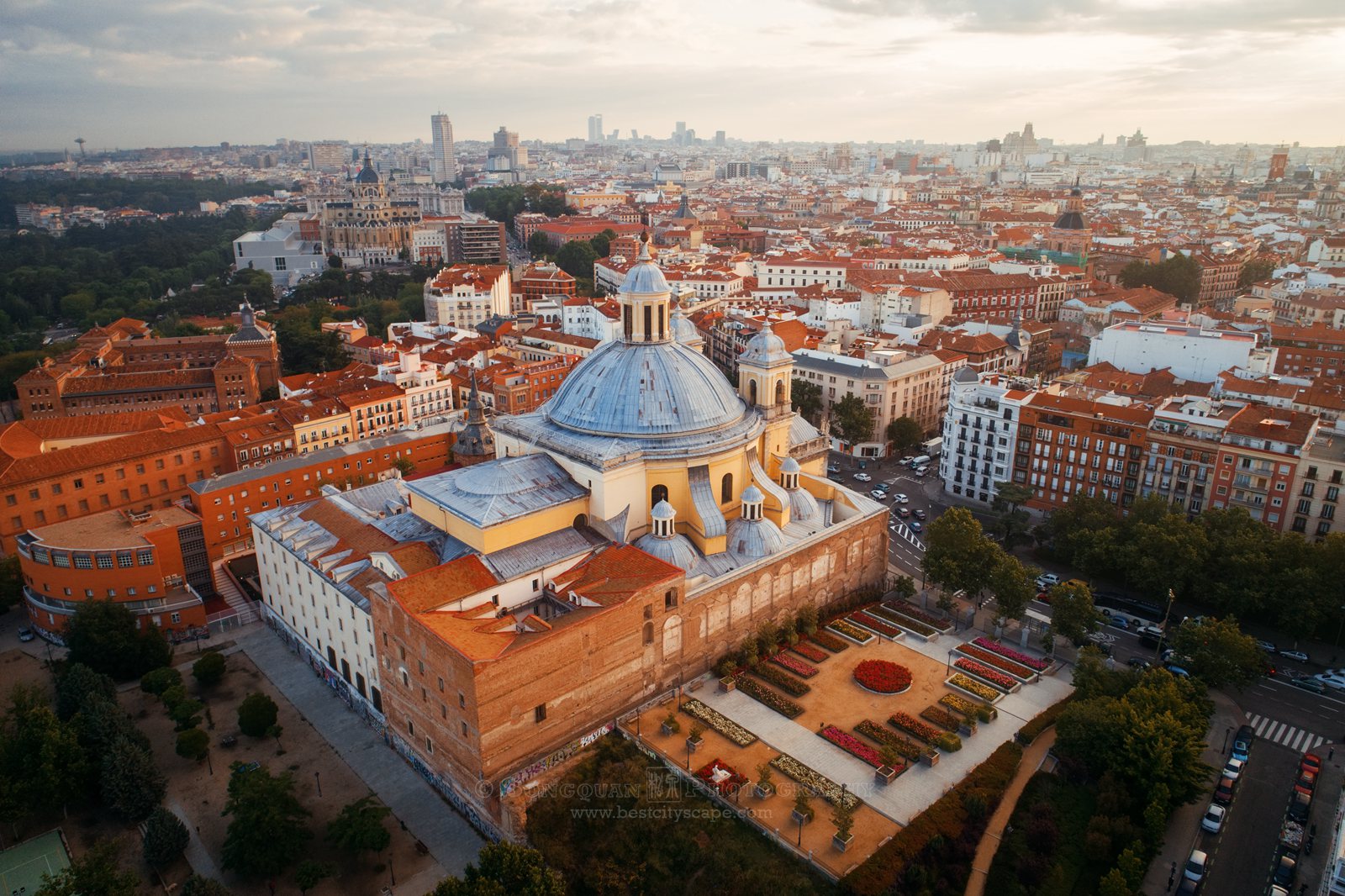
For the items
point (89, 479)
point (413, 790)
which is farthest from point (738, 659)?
point (89, 479)

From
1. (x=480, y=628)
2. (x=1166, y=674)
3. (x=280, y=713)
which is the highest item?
(x=480, y=628)

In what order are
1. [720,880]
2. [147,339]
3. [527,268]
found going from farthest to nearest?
[527,268] → [147,339] → [720,880]

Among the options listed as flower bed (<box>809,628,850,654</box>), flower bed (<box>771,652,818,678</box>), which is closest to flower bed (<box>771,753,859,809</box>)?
flower bed (<box>771,652,818,678</box>)

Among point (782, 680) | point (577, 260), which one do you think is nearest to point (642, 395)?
point (782, 680)

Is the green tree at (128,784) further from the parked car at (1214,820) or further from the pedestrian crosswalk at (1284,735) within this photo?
the pedestrian crosswalk at (1284,735)

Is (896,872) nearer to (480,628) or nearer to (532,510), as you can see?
(480,628)

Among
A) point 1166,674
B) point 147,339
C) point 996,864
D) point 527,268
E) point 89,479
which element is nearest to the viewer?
point 996,864

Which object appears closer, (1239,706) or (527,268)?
(1239,706)
